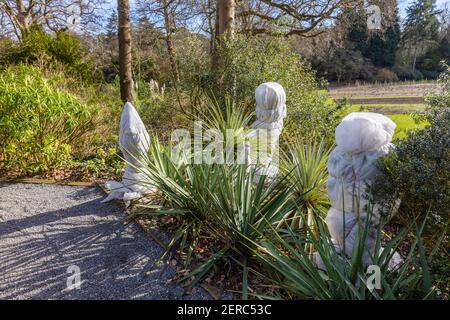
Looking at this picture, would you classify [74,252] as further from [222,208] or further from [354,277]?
[354,277]

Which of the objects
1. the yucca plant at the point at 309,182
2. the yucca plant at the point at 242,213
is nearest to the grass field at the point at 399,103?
the yucca plant at the point at 309,182

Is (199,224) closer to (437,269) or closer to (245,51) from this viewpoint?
(437,269)

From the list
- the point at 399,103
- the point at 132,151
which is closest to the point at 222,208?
the point at 132,151

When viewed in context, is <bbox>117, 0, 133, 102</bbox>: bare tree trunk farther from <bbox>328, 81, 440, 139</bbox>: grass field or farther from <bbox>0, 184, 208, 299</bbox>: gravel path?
<bbox>328, 81, 440, 139</bbox>: grass field

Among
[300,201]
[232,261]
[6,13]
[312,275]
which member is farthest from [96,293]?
[6,13]

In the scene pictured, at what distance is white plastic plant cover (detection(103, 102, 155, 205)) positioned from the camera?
375 centimetres

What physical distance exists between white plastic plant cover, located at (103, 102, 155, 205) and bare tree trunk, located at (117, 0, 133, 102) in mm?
4074

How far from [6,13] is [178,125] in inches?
484

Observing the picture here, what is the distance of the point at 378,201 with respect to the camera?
222 cm

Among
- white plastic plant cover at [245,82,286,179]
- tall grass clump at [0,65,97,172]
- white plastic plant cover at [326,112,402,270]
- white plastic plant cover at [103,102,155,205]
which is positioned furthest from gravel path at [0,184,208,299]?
white plastic plant cover at [245,82,286,179]

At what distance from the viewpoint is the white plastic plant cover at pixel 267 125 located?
4.05 metres

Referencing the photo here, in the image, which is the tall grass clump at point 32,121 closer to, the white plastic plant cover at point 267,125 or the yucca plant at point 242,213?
the white plastic plant cover at point 267,125

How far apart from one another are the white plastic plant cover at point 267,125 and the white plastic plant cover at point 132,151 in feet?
4.44

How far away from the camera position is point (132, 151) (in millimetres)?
3881
